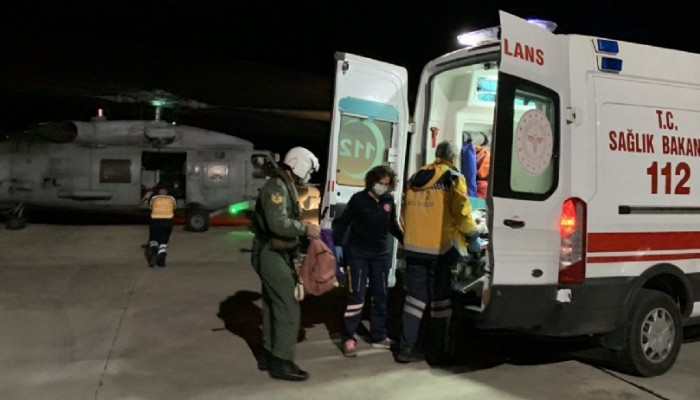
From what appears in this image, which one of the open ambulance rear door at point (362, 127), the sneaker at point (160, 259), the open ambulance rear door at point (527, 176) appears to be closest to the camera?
the open ambulance rear door at point (527, 176)

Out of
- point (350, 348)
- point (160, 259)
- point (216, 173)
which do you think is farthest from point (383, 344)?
point (216, 173)

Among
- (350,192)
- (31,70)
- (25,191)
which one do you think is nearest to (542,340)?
(350,192)

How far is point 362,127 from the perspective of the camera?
6180mm

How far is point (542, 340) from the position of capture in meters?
5.98

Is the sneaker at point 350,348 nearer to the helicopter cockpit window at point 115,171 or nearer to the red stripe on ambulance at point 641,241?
the red stripe on ambulance at point 641,241

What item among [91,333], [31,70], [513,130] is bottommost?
[91,333]

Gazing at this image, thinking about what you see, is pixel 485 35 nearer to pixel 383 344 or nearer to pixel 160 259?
pixel 383 344

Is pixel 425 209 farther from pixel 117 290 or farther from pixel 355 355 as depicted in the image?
pixel 117 290

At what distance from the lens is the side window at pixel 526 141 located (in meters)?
4.21

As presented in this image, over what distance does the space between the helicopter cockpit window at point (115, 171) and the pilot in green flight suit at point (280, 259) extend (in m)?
11.2

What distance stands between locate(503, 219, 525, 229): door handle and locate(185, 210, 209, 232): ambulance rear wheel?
1150cm

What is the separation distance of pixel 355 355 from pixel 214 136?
36.0ft

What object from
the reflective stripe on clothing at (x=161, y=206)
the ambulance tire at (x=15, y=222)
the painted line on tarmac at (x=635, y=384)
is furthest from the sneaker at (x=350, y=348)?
the ambulance tire at (x=15, y=222)

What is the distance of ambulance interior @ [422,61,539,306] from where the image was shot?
5660mm
